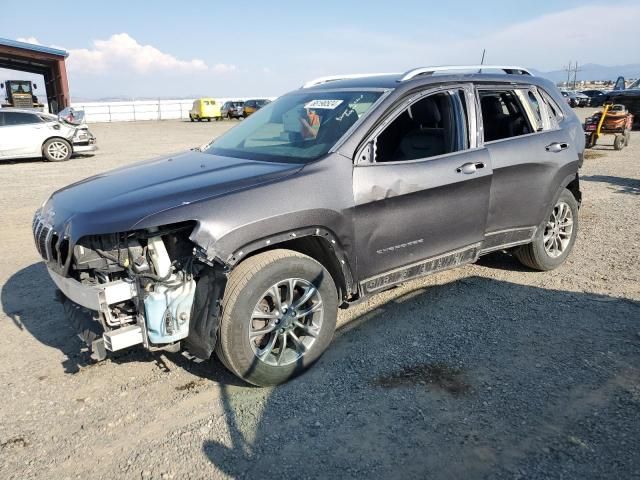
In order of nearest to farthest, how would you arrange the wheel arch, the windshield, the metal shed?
the wheel arch
the windshield
the metal shed

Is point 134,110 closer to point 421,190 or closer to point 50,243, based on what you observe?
point 50,243

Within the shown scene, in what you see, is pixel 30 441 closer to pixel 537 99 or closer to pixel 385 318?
pixel 385 318

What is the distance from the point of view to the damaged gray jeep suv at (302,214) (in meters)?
3.03

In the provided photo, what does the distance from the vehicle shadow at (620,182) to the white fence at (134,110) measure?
42.9m

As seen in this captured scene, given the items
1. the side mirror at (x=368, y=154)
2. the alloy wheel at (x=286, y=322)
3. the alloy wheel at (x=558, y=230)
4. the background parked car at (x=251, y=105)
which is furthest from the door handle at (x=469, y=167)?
the background parked car at (x=251, y=105)

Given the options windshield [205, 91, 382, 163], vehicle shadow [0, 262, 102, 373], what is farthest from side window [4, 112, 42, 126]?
windshield [205, 91, 382, 163]

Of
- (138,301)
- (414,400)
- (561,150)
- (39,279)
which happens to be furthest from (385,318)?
(39,279)

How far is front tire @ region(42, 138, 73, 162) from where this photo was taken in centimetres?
1500

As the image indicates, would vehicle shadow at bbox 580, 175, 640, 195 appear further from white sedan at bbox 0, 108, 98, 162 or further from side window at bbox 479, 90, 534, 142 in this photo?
white sedan at bbox 0, 108, 98, 162

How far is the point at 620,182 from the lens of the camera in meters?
10.1

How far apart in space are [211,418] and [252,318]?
2.06ft

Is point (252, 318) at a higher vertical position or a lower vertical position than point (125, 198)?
lower

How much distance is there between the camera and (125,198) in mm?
3197

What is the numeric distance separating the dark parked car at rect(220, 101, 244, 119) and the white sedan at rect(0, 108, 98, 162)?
2860 centimetres
